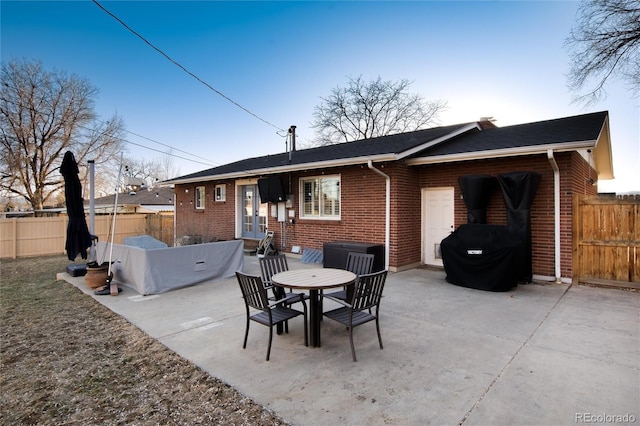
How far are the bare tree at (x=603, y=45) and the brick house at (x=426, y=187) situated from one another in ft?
7.75

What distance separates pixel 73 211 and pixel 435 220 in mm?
8379

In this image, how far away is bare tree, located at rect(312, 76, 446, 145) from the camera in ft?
84.8

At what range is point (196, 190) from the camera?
1445 centimetres

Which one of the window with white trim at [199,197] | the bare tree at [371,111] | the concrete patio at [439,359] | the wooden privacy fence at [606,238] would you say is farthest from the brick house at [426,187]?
the bare tree at [371,111]

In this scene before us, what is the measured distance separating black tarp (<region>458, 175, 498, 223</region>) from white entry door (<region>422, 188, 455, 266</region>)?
78 cm

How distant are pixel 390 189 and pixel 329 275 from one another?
173 inches

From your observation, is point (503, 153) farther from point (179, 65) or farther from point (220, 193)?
point (220, 193)

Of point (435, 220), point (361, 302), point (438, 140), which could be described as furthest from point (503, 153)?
point (361, 302)

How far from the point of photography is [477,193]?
7.30 m

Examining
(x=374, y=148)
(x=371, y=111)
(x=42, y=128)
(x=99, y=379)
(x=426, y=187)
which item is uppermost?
(x=371, y=111)

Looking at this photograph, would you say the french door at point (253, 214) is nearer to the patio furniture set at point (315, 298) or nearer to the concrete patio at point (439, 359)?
the concrete patio at point (439, 359)

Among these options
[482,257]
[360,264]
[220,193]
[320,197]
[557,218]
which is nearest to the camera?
[360,264]

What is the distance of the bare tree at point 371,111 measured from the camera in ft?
84.8

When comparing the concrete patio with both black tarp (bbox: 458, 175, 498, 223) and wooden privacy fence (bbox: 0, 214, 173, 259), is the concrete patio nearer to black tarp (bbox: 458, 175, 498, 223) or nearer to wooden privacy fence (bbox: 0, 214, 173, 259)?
black tarp (bbox: 458, 175, 498, 223)
